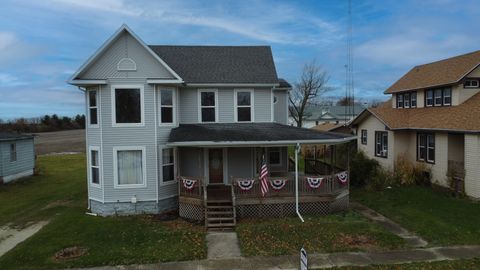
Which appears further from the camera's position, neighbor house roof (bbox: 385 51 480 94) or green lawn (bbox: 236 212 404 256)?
neighbor house roof (bbox: 385 51 480 94)

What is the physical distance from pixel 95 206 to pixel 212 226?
6281 millimetres

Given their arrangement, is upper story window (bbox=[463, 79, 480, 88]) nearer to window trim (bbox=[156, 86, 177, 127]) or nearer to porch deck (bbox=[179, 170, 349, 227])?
porch deck (bbox=[179, 170, 349, 227])

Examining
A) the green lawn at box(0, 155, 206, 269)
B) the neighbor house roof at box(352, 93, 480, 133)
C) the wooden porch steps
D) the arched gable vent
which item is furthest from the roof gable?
the neighbor house roof at box(352, 93, 480, 133)

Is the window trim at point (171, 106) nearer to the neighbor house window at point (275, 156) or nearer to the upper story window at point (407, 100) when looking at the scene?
the neighbor house window at point (275, 156)

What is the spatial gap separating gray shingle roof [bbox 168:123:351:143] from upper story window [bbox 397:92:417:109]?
40.3ft

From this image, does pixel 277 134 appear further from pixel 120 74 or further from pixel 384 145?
pixel 384 145

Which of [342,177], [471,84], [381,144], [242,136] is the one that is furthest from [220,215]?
[471,84]

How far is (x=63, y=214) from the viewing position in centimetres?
1650

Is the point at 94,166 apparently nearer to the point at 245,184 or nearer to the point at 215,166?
the point at 215,166

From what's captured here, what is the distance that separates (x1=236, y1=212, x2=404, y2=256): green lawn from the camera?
11.5m

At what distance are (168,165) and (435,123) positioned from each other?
1565 centimetres

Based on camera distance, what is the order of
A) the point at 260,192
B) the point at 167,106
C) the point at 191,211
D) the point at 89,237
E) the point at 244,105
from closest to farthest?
the point at 89,237 < the point at 260,192 < the point at 191,211 < the point at 167,106 < the point at 244,105

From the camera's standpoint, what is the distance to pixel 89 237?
12953mm

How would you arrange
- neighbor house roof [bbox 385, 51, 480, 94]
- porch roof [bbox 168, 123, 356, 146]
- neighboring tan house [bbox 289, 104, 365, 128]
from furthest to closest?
neighboring tan house [bbox 289, 104, 365, 128] < neighbor house roof [bbox 385, 51, 480, 94] < porch roof [bbox 168, 123, 356, 146]
